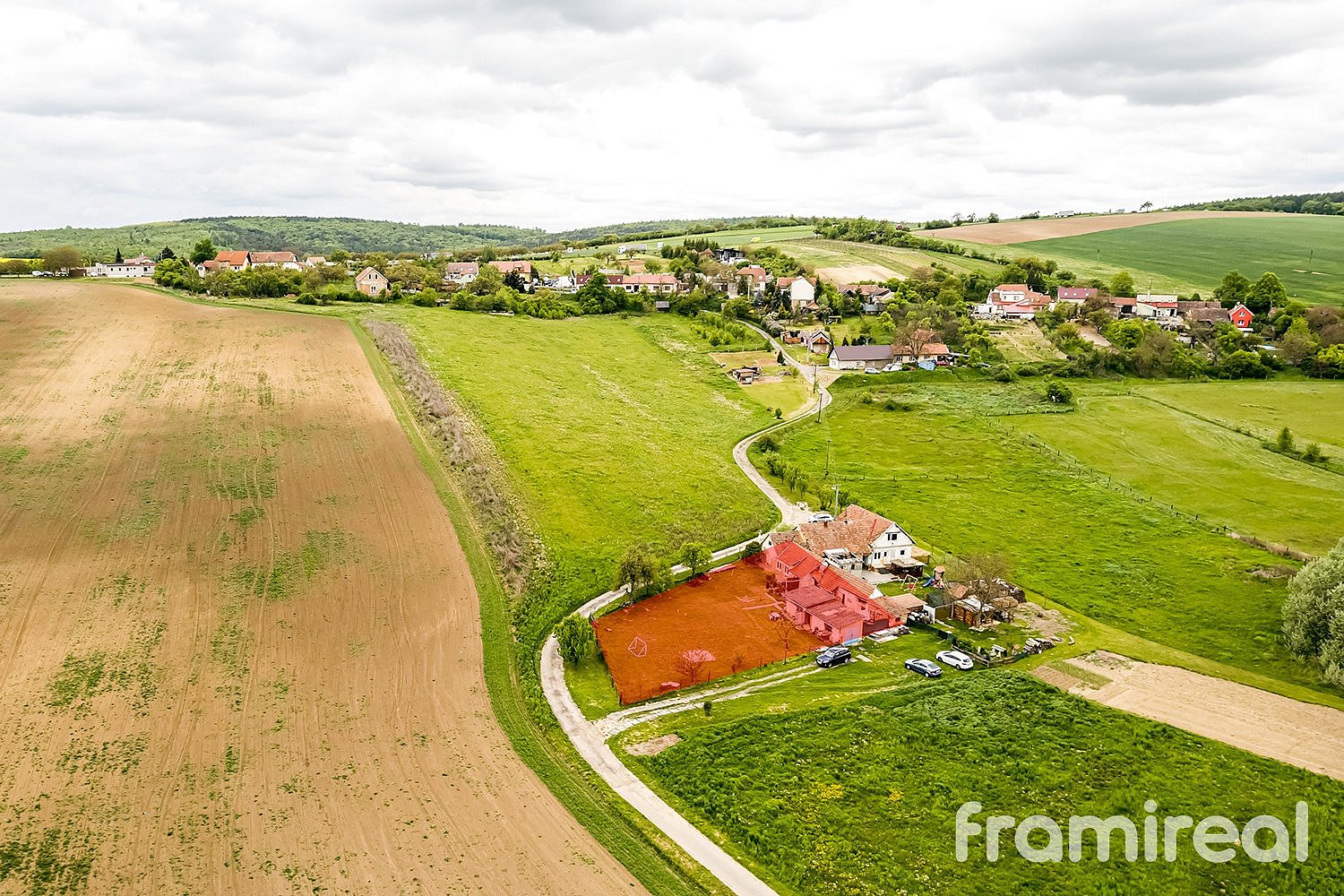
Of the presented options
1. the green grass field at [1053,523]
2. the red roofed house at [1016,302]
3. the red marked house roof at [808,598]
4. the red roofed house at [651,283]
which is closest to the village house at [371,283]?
the red roofed house at [651,283]

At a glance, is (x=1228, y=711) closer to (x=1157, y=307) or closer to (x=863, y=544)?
(x=863, y=544)

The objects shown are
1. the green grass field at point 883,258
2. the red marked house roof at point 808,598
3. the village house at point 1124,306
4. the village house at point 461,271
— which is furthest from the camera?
the green grass field at point 883,258

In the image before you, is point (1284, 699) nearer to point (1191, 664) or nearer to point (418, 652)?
point (1191, 664)

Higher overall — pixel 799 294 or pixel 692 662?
pixel 799 294

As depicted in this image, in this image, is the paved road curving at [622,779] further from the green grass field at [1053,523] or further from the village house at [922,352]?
the village house at [922,352]

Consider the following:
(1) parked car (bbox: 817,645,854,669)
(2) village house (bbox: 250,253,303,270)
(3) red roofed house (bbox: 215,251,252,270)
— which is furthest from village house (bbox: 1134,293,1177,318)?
(3) red roofed house (bbox: 215,251,252,270)

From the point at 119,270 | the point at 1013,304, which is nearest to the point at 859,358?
the point at 1013,304
